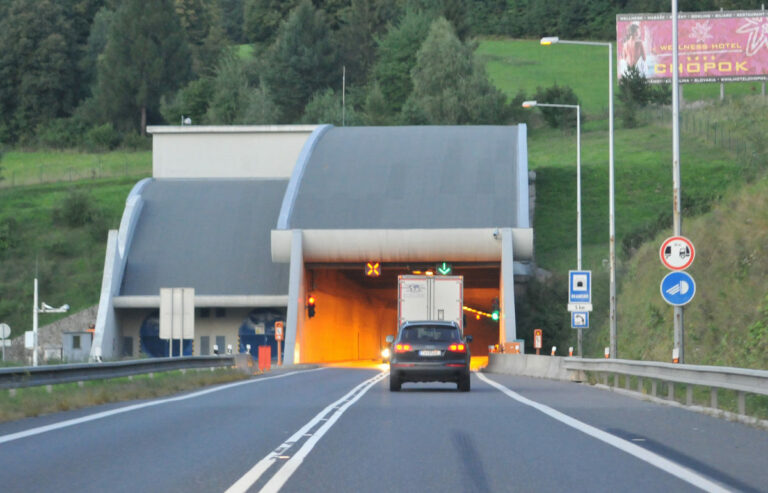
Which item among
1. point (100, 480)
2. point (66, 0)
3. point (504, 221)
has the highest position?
point (66, 0)

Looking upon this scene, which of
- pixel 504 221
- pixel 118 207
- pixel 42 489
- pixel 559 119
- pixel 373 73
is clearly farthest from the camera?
pixel 373 73

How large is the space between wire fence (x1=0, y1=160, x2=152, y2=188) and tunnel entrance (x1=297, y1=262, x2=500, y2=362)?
25174mm

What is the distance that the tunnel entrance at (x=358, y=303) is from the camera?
65125 mm

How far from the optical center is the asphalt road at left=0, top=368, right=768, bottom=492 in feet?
38.5

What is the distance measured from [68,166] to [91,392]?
91.5m

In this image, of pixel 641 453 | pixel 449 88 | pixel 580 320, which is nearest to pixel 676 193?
pixel 580 320

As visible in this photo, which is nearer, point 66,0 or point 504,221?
point 504,221

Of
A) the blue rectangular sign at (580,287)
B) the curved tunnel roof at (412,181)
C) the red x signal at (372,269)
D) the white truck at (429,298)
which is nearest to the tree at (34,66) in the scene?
the curved tunnel roof at (412,181)

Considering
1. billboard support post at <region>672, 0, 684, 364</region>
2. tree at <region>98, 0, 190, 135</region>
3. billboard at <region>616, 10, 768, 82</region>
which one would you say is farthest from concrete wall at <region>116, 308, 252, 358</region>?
tree at <region>98, 0, 190, 135</region>

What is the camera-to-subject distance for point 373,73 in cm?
13288

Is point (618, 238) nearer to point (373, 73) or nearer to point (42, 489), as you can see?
point (373, 73)

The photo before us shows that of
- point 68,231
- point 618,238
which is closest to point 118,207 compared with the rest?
point 68,231

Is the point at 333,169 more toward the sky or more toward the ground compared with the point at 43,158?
more toward the ground

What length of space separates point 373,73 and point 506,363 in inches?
3420
